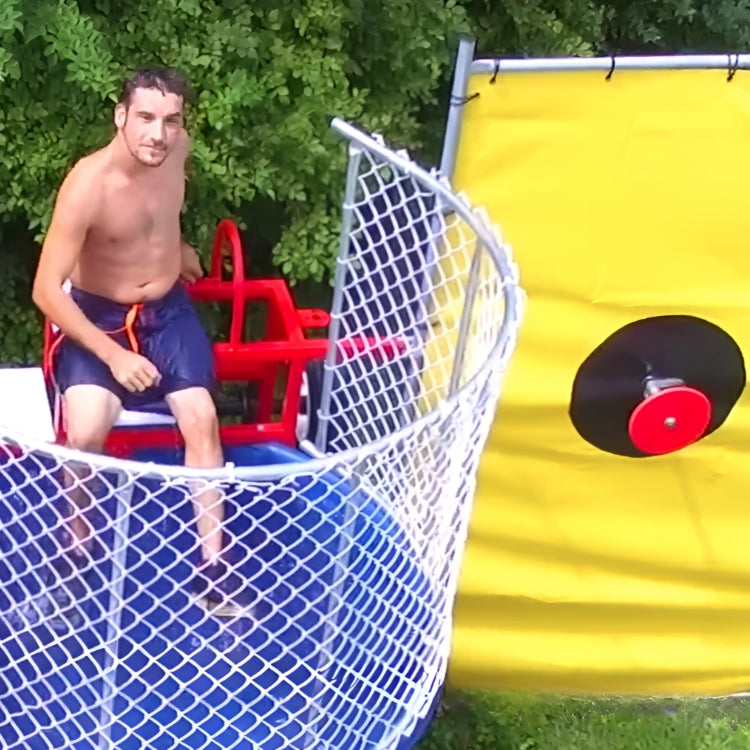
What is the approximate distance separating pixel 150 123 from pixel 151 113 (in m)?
0.02

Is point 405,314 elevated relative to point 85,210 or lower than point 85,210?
lower

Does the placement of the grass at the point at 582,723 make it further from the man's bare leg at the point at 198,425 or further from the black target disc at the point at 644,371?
the man's bare leg at the point at 198,425

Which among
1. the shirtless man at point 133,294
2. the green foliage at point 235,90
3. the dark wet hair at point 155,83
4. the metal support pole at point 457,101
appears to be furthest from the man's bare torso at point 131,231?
the metal support pole at point 457,101

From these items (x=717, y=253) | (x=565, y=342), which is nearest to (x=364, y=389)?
(x=565, y=342)

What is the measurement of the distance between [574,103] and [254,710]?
1146mm

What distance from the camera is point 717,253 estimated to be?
1933 mm

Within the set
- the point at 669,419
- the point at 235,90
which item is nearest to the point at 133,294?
the point at 235,90

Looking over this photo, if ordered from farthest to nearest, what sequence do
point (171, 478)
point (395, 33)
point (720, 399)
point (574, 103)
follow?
point (395, 33) < point (720, 399) < point (574, 103) < point (171, 478)

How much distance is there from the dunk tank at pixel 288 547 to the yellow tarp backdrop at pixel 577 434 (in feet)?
0.50

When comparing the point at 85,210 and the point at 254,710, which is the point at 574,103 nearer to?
the point at 85,210

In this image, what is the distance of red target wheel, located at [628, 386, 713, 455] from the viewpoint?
2078 mm

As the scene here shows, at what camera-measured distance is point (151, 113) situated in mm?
1779

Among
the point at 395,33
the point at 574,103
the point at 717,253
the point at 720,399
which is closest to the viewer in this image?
the point at 574,103

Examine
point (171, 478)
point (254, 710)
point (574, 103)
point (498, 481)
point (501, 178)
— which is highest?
point (574, 103)
